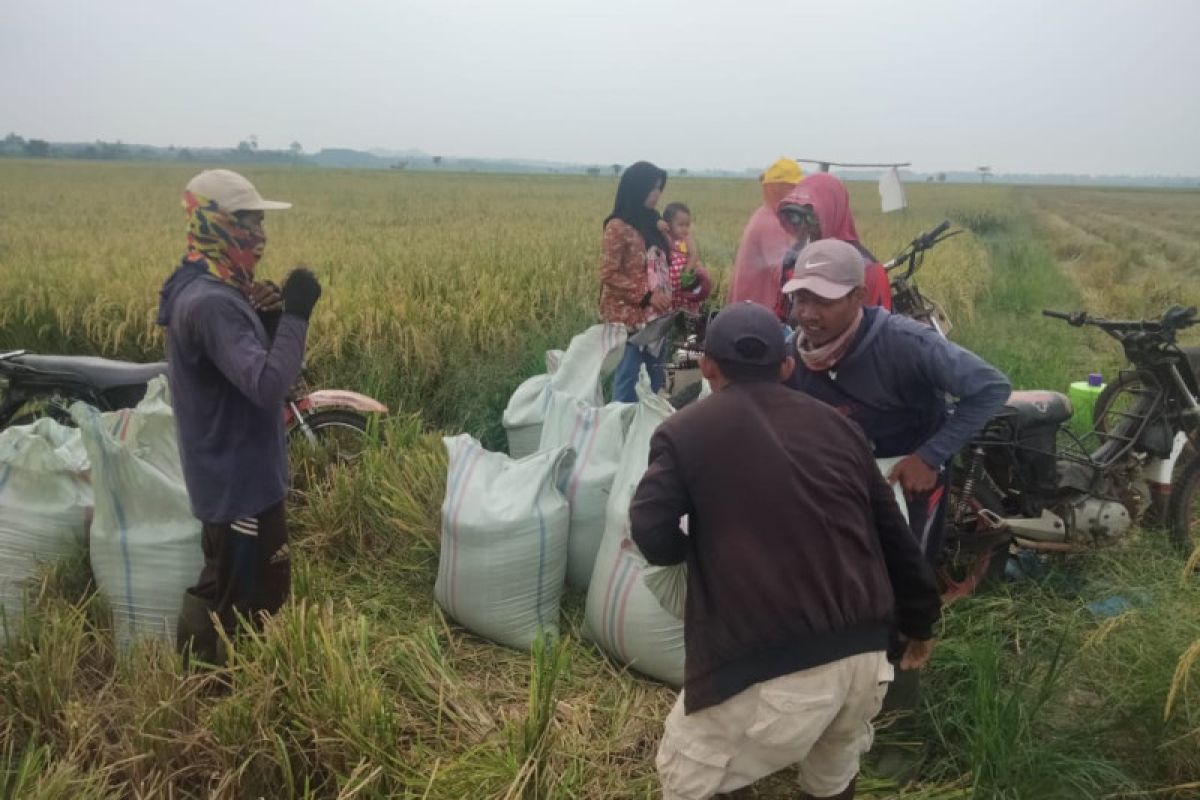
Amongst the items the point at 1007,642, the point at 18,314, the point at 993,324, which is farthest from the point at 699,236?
the point at 1007,642

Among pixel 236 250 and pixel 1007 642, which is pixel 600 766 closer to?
pixel 1007 642

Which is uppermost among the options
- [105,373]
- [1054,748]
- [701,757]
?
[105,373]

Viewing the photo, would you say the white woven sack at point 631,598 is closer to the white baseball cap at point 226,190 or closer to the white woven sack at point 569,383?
the white woven sack at point 569,383

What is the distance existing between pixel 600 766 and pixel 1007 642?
5.25 ft

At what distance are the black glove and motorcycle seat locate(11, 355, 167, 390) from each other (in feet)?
6.83

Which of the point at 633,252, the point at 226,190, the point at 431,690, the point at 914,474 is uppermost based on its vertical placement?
the point at 226,190

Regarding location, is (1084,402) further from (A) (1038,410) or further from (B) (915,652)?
(B) (915,652)

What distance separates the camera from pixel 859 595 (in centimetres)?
168

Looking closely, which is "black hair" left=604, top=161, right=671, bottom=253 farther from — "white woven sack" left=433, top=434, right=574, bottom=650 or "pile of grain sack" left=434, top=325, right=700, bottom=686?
"white woven sack" left=433, top=434, right=574, bottom=650

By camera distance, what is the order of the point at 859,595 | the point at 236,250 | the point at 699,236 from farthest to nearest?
the point at 699,236 → the point at 236,250 → the point at 859,595

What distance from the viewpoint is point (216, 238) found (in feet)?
7.93

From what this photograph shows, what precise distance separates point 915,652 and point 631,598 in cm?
96

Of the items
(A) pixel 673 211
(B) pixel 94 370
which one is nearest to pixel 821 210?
(A) pixel 673 211

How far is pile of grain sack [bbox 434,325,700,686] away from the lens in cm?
273
